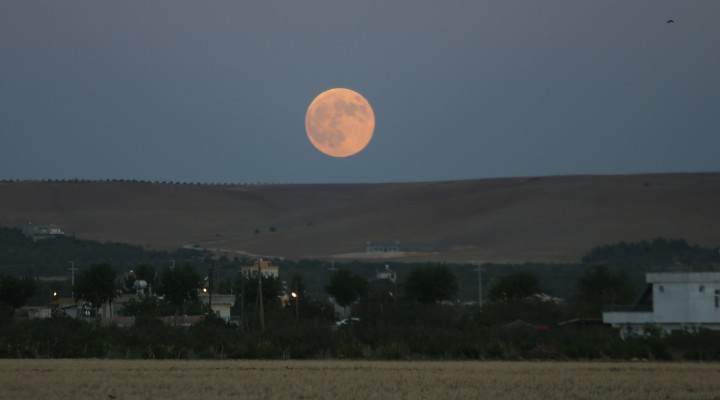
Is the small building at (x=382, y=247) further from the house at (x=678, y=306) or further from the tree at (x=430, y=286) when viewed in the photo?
the house at (x=678, y=306)

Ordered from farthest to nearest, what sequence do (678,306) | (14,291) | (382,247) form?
(382,247)
(14,291)
(678,306)

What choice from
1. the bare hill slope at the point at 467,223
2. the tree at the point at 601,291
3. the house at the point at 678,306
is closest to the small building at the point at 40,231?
the bare hill slope at the point at 467,223

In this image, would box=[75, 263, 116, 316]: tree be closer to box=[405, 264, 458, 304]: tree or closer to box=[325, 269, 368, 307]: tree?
box=[325, 269, 368, 307]: tree

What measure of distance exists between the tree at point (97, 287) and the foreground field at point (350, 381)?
39966 mm

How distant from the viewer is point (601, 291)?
87.9 metres

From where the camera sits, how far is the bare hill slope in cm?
15962

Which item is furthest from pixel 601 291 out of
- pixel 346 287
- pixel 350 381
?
pixel 350 381

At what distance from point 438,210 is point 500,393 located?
6245 inches

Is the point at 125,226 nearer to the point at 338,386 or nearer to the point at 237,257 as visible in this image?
the point at 237,257

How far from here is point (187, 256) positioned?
160m

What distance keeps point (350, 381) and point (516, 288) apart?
181 feet

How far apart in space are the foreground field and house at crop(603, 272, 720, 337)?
20055mm

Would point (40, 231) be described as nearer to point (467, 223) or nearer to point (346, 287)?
point (467, 223)

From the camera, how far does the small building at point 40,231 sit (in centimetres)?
16250
